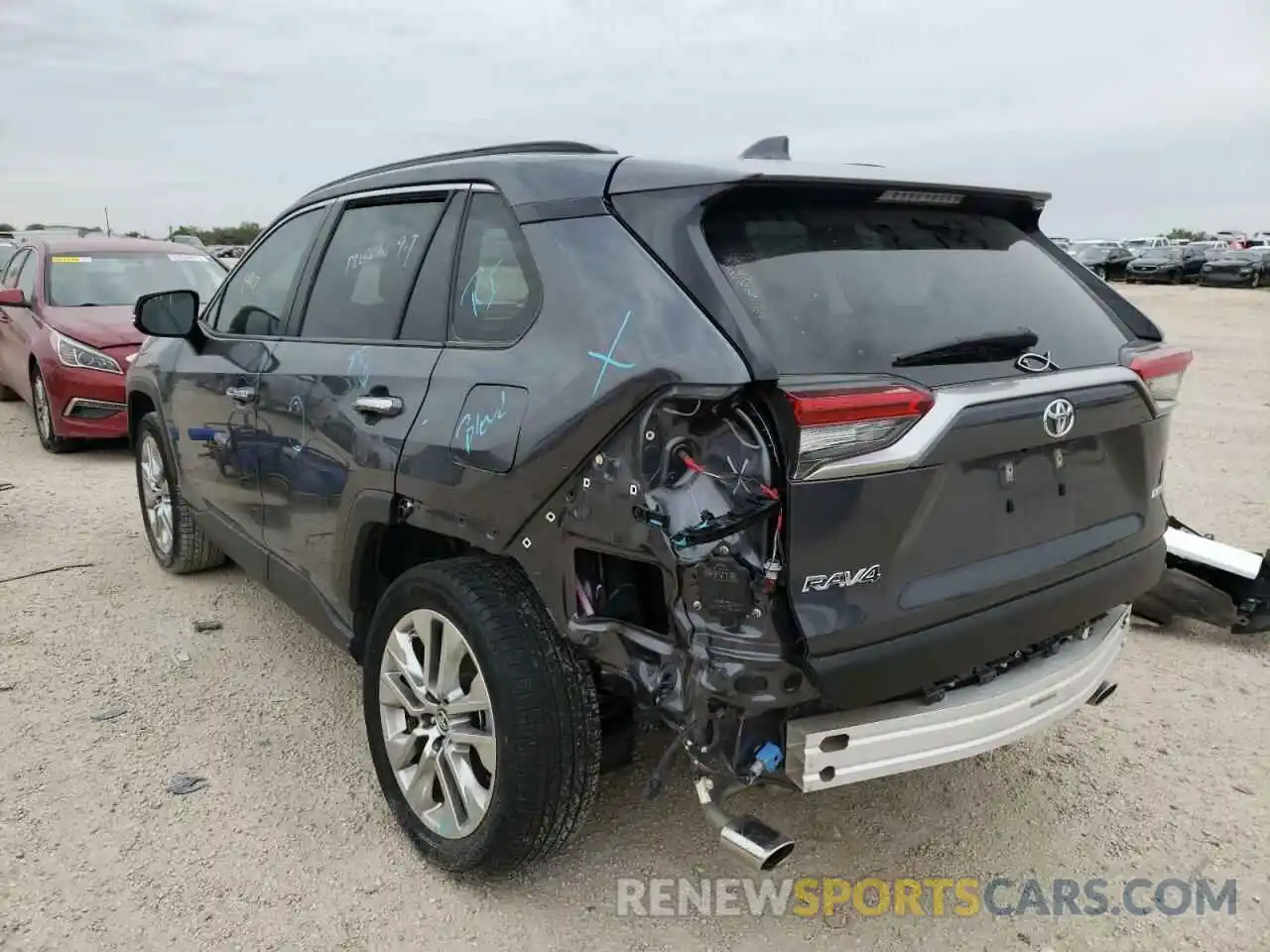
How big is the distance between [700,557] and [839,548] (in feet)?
0.96

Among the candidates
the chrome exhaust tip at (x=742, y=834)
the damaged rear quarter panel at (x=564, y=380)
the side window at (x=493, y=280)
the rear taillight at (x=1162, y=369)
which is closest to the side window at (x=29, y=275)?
the side window at (x=493, y=280)

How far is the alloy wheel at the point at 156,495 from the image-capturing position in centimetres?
502

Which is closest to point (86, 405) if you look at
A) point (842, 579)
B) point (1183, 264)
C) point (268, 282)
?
point (268, 282)

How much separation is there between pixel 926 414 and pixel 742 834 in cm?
102

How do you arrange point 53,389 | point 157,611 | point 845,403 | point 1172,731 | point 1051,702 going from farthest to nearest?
point 53,389, point 157,611, point 1172,731, point 1051,702, point 845,403

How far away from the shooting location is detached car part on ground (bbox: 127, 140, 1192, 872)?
2037 millimetres

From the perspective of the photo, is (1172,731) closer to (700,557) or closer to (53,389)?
(700,557)

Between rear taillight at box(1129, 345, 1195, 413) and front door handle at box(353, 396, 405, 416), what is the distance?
6.60ft

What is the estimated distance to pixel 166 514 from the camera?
5.05 m

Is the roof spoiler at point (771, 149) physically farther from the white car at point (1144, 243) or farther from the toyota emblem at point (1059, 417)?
the white car at point (1144, 243)

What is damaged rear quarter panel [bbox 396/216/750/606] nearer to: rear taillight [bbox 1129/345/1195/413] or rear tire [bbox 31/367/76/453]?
rear taillight [bbox 1129/345/1195/413]

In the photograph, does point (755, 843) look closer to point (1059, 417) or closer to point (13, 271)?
point (1059, 417)

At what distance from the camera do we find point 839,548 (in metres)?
2.04

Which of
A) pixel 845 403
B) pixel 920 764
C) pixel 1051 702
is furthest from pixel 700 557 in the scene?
pixel 1051 702
